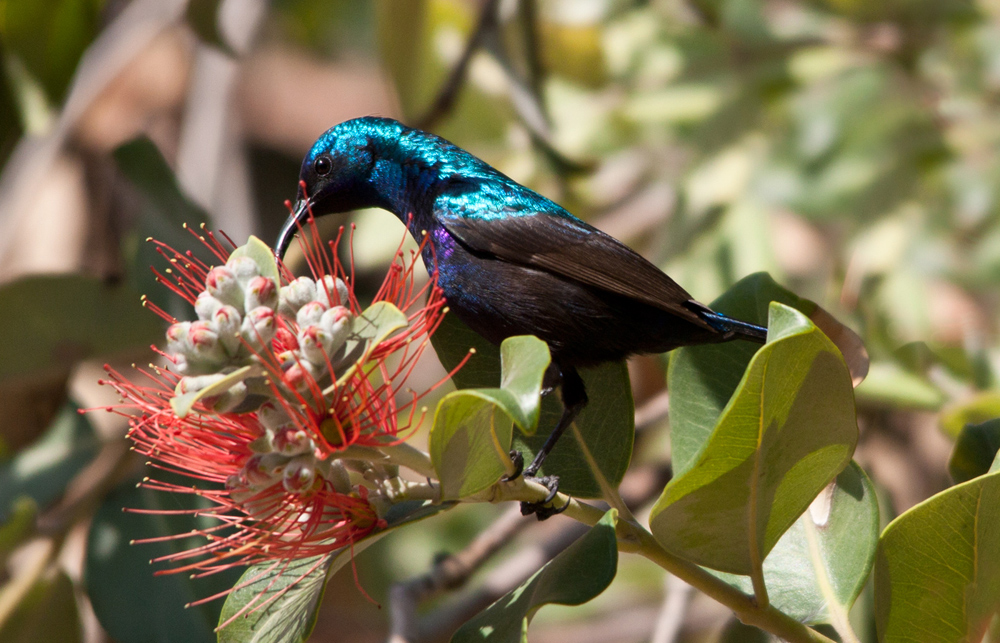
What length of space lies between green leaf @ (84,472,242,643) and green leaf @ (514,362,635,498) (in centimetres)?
83

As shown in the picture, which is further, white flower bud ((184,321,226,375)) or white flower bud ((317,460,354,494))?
white flower bud ((317,460,354,494))

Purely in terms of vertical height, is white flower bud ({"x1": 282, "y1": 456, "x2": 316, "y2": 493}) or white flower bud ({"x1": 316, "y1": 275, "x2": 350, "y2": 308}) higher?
white flower bud ({"x1": 316, "y1": 275, "x2": 350, "y2": 308})

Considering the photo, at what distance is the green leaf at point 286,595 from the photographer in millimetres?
1466

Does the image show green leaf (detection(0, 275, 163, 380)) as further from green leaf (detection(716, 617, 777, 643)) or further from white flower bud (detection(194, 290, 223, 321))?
green leaf (detection(716, 617, 777, 643))

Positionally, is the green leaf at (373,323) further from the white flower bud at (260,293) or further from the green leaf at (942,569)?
the green leaf at (942,569)

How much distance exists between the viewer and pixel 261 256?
4.79 ft

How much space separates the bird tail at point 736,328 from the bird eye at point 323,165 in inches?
38.5

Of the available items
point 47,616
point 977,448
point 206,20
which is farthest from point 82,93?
point 977,448

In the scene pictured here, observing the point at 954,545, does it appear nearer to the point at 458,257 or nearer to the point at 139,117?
the point at 458,257

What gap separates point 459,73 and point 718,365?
1867 millimetres

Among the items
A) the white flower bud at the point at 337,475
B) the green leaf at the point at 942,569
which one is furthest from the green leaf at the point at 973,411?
the white flower bud at the point at 337,475

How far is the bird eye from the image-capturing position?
2.24m

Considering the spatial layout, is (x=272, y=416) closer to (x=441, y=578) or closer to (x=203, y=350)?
(x=203, y=350)

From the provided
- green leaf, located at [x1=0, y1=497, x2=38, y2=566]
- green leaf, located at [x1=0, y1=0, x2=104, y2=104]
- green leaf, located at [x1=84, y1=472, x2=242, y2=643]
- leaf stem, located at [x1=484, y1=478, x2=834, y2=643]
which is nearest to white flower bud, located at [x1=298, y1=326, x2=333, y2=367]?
leaf stem, located at [x1=484, y1=478, x2=834, y2=643]
